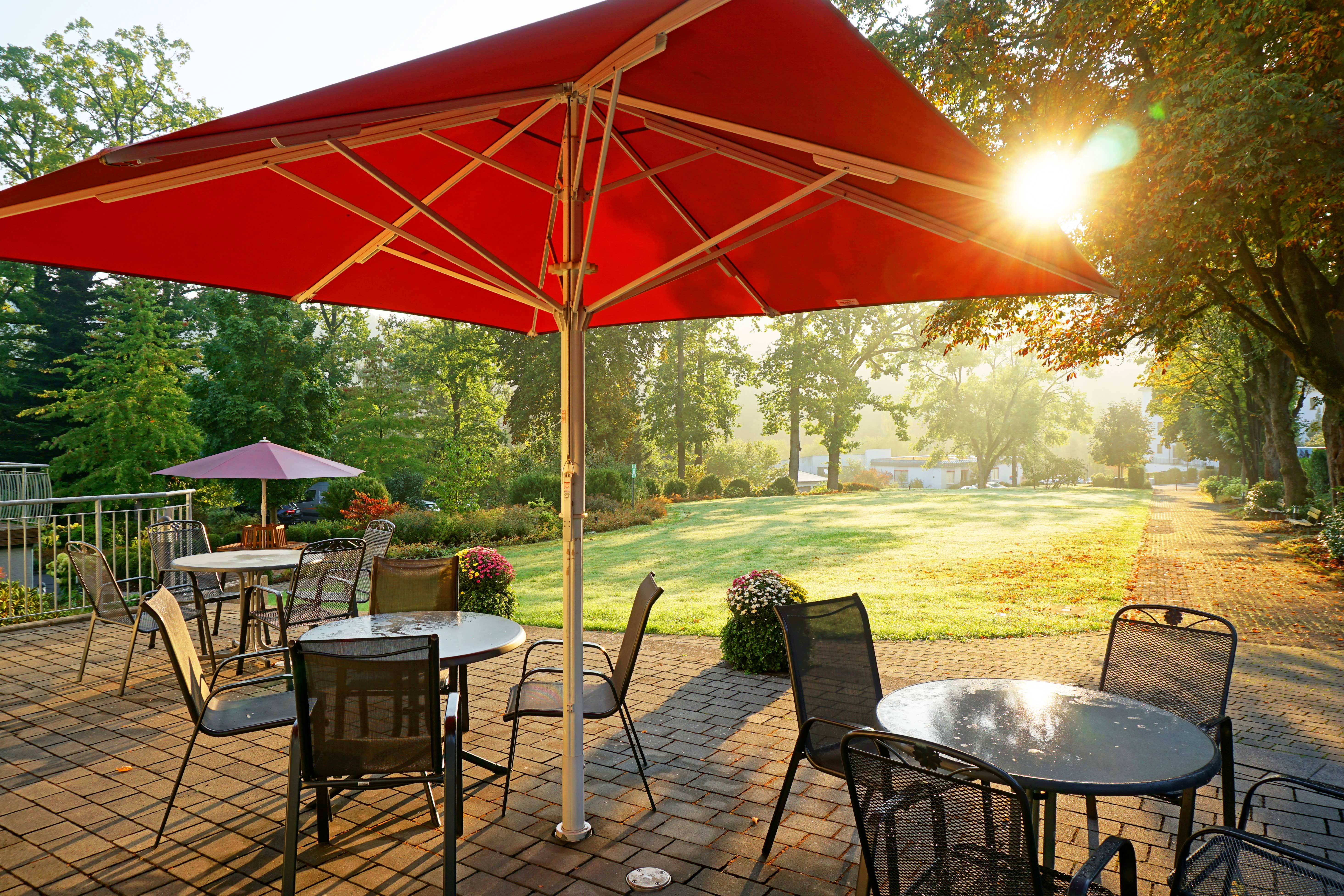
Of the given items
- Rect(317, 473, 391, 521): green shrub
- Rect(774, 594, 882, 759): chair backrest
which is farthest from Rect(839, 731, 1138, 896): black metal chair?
Rect(317, 473, 391, 521): green shrub

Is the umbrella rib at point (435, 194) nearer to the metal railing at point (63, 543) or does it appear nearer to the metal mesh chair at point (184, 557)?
the metal mesh chair at point (184, 557)

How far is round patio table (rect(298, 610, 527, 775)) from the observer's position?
11.7ft

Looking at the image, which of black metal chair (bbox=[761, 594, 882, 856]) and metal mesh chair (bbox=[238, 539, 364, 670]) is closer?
black metal chair (bbox=[761, 594, 882, 856])

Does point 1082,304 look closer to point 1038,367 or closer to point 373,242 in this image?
point 373,242

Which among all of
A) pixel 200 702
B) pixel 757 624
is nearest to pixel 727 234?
pixel 200 702

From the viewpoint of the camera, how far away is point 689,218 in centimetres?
410

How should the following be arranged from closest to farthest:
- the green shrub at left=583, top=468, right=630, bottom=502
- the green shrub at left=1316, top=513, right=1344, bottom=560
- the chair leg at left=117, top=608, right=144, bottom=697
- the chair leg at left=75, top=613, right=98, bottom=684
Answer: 1. the chair leg at left=117, top=608, right=144, bottom=697
2. the chair leg at left=75, top=613, right=98, bottom=684
3. the green shrub at left=1316, top=513, right=1344, bottom=560
4. the green shrub at left=583, top=468, right=630, bottom=502

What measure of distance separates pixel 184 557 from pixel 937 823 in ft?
23.9

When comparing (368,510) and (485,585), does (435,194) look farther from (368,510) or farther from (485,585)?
(368,510)

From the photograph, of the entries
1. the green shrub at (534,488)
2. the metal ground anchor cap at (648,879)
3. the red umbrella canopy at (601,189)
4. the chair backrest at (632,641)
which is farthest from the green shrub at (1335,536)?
the green shrub at (534,488)

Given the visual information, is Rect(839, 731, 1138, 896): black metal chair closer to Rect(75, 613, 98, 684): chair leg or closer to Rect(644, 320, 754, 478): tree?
Rect(75, 613, 98, 684): chair leg

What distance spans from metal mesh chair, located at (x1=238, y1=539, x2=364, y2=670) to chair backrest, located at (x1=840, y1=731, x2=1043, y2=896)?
4.49 m

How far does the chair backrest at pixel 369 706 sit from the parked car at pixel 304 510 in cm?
1940

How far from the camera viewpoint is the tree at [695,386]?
35.8 meters
